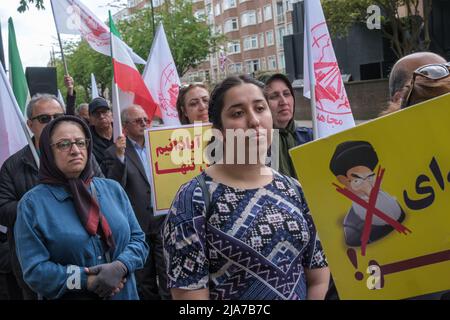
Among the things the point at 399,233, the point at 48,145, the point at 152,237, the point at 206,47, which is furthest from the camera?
the point at 206,47

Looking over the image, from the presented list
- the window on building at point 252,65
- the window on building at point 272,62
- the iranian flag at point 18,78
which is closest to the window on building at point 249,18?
the window on building at point 252,65

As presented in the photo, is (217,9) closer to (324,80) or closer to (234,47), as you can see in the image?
(234,47)

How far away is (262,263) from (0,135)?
9.45 feet

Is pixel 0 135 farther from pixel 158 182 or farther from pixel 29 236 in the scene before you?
pixel 29 236

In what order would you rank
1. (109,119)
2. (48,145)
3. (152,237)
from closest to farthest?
1. (48,145)
2. (152,237)
3. (109,119)

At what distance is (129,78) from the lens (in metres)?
5.63

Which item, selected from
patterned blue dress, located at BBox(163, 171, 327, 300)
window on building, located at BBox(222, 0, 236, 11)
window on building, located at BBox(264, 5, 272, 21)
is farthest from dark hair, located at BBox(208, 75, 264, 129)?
window on building, located at BBox(222, 0, 236, 11)

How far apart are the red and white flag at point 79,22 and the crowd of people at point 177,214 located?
4.80 feet

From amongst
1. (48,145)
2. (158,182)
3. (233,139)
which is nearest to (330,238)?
(233,139)

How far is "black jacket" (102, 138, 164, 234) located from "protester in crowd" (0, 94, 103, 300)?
61cm

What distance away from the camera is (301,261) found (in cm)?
196

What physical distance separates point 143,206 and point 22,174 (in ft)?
3.18

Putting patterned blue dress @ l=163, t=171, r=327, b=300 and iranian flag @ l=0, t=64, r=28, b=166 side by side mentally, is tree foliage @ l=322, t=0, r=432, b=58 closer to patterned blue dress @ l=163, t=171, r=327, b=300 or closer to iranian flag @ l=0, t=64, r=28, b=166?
iranian flag @ l=0, t=64, r=28, b=166

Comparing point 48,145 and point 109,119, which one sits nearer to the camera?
point 48,145
